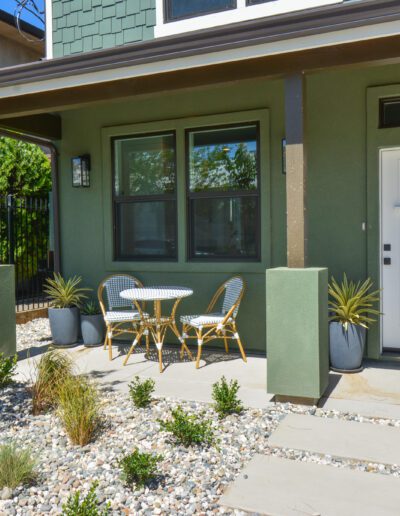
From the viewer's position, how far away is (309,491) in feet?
7.84

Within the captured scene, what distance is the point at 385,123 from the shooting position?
183 inches

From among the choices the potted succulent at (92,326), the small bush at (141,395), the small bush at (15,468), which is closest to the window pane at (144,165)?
the potted succulent at (92,326)

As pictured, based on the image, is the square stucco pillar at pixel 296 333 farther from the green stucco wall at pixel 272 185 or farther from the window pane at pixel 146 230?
the window pane at pixel 146 230

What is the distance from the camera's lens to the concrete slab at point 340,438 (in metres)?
2.75

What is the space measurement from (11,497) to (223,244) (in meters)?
3.47

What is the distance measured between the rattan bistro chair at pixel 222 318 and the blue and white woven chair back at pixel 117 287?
0.92 metres

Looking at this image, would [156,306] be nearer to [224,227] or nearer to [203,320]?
[203,320]

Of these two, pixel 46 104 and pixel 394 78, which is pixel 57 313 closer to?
pixel 46 104

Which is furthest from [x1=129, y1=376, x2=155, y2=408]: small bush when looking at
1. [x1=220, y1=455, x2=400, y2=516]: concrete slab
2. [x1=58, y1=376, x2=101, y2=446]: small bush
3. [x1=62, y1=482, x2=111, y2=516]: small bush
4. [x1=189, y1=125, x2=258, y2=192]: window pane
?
[x1=189, y1=125, x2=258, y2=192]: window pane

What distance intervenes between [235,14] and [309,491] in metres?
4.54

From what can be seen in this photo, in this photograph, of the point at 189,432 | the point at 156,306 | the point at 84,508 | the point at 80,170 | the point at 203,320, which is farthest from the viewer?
the point at 80,170

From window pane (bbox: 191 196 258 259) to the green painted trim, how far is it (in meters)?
0.13

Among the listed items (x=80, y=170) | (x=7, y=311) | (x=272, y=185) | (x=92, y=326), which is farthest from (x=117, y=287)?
(x=272, y=185)

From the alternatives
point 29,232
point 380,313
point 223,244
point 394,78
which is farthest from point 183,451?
point 29,232
